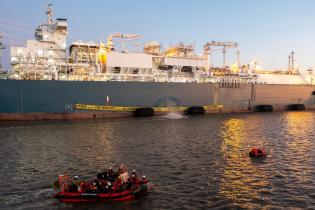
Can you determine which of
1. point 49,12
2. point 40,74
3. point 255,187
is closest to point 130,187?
point 255,187

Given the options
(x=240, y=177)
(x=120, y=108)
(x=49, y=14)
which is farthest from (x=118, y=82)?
(x=240, y=177)

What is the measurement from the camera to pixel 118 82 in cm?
5019

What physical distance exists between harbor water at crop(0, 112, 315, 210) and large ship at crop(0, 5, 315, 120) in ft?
18.6

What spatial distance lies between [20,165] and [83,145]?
7.61 meters

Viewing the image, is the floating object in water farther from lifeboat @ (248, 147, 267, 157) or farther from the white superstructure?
the white superstructure

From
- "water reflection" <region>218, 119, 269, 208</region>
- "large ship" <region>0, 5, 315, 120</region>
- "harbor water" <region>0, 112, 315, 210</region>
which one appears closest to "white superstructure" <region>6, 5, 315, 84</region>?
"large ship" <region>0, 5, 315, 120</region>

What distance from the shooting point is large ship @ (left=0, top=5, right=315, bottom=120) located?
4575 cm

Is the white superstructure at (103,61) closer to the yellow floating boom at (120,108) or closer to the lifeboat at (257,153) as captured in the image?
the yellow floating boom at (120,108)

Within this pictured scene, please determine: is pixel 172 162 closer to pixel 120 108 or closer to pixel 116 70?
pixel 120 108

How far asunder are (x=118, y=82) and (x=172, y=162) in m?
28.7

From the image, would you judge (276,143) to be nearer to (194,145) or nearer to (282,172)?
(194,145)

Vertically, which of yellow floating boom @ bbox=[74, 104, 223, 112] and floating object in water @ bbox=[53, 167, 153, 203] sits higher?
yellow floating boom @ bbox=[74, 104, 223, 112]

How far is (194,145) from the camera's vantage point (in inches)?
1169

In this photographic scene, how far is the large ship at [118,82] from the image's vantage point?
150 ft
